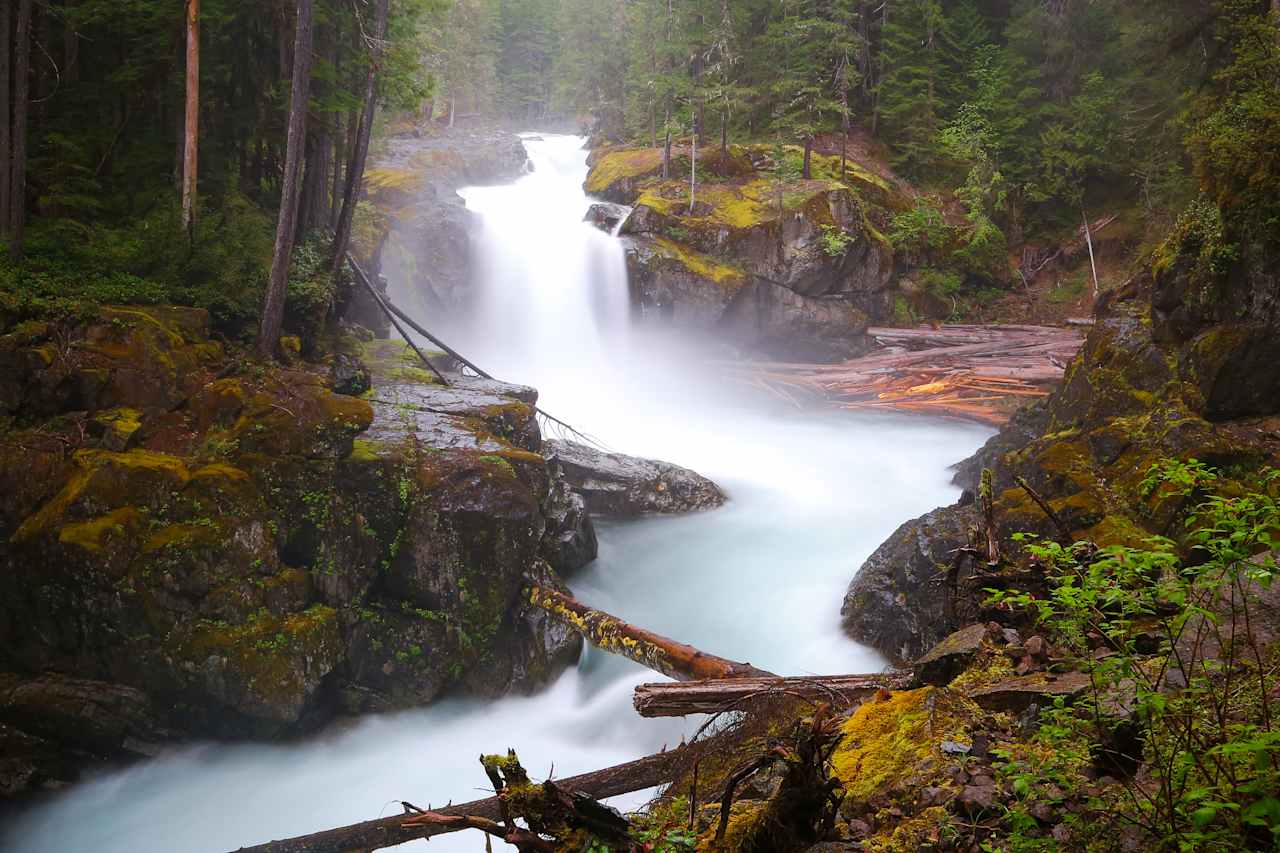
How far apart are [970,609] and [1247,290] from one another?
16.3ft

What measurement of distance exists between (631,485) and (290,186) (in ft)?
23.0

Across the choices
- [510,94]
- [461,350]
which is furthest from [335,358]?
[510,94]

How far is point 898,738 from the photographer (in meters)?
3.84

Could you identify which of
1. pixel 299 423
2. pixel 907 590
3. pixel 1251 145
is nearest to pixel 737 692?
pixel 907 590

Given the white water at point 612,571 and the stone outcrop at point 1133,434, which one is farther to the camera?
the white water at point 612,571

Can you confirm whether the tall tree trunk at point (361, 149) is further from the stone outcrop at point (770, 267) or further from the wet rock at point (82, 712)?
the stone outcrop at point (770, 267)

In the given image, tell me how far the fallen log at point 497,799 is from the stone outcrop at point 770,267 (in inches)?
731

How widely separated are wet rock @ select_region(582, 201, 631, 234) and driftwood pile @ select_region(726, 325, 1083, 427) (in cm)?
625

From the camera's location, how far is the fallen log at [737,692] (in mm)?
4695

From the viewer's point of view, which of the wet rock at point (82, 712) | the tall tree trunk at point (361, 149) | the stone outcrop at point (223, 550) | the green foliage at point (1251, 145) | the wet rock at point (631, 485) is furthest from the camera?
the wet rock at point (631, 485)

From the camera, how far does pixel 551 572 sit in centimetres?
977

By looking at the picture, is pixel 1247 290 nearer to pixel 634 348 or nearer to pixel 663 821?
pixel 663 821

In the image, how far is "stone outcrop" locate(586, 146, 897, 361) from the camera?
2261 cm

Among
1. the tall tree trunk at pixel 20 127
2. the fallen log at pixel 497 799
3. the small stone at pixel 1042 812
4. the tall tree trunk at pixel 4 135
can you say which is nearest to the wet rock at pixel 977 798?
the small stone at pixel 1042 812
